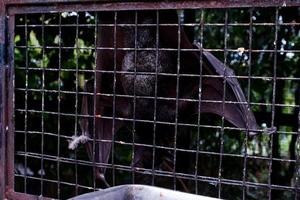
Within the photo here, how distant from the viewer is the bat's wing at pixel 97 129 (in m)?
2.16

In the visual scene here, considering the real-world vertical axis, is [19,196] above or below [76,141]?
below

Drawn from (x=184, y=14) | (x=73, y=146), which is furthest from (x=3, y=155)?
(x=184, y=14)

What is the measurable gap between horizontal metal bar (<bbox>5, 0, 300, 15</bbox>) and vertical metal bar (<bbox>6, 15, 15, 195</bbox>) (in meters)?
0.10

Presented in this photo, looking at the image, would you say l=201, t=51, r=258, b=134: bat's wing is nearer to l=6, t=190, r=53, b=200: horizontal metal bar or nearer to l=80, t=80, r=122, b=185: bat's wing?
l=80, t=80, r=122, b=185: bat's wing

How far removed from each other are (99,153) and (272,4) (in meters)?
1.08

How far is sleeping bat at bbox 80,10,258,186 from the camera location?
6.68 ft

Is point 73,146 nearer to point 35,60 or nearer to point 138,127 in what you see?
point 138,127

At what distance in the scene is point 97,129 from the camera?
89.6 inches

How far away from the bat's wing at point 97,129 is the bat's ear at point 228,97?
47 centimetres

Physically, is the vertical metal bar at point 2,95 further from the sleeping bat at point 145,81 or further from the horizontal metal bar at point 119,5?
the sleeping bat at point 145,81

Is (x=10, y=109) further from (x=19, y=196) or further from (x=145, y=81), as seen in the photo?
(x=145, y=81)

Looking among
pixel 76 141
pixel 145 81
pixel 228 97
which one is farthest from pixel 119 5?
pixel 76 141

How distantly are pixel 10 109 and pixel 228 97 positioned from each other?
1.02m

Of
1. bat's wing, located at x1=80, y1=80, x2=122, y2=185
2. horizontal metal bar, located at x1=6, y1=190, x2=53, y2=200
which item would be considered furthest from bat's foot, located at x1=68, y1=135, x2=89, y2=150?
horizontal metal bar, located at x1=6, y1=190, x2=53, y2=200
